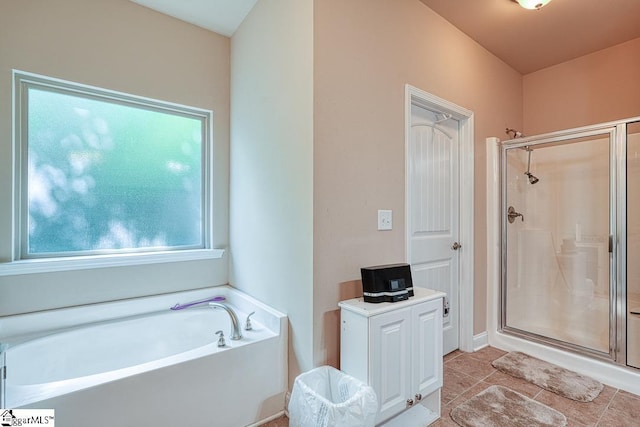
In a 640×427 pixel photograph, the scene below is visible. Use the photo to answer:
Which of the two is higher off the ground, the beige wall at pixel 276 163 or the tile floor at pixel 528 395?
the beige wall at pixel 276 163

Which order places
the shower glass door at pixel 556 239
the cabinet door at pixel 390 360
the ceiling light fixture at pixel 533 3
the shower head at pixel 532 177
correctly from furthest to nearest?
the shower head at pixel 532 177
the shower glass door at pixel 556 239
the ceiling light fixture at pixel 533 3
the cabinet door at pixel 390 360

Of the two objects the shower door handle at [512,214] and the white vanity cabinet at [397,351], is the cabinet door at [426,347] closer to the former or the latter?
the white vanity cabinet at [397,351]

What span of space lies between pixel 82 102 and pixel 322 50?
1.76m

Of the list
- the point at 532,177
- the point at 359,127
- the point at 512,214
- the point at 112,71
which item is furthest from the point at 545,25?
the point at 112,71

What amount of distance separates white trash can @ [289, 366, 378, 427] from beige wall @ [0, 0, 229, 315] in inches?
55.1

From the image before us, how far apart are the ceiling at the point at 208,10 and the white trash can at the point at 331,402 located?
8.40ft

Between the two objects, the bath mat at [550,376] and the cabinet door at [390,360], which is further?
the bath mat at [550,376]

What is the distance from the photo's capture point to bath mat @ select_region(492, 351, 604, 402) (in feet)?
6.59

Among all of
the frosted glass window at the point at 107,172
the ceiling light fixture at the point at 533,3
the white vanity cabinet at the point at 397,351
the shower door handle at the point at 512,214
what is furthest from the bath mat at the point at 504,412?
the ceiling light fixture at the point at 533,3

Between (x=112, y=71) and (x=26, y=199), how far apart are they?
104 centimetres

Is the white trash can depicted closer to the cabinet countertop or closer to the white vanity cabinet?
the white vanity cabinet

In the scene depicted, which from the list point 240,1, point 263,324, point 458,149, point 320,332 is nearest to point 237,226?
point 263,324

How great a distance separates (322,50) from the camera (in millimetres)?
1690

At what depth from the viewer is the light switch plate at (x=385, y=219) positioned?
194cm
